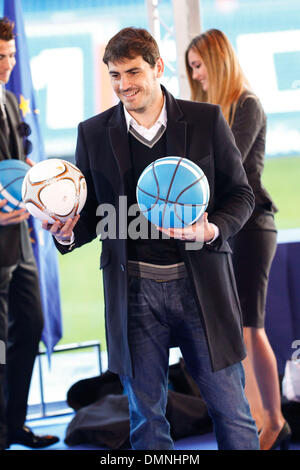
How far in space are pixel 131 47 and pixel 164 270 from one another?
72cm

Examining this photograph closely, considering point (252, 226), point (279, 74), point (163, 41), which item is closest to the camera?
point (252, 226)

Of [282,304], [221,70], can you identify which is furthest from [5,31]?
[282,304]

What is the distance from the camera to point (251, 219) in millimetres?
2887

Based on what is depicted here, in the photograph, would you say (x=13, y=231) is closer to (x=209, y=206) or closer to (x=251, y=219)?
(x=251, y=219)

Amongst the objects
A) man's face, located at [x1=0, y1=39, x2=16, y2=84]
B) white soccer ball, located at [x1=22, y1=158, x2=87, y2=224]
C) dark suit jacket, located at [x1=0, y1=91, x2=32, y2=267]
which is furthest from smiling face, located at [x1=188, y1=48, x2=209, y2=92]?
white soccer ball, located at [x1=22, y1=158, x2=87, y2=224]

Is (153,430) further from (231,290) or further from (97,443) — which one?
(97,443)

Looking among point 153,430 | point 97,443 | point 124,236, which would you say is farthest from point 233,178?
point 97,443

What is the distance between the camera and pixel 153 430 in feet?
6.45

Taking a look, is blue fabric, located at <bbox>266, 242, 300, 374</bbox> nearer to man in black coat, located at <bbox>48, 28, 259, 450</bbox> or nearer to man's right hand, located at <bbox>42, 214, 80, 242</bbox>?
man in black coat, located at <bbox>48, 28, 259, 450</bbox>

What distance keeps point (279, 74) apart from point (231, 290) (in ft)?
70.1

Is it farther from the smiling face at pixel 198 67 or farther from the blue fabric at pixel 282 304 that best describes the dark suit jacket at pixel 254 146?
the blue fabric at pixel 282 304

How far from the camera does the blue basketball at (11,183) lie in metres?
2.66

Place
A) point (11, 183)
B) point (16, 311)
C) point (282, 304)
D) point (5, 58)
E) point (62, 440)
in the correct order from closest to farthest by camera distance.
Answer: point (11, 183)
point (5, 58)
point (16, 311)
point (62, 440)
point (282, 304)

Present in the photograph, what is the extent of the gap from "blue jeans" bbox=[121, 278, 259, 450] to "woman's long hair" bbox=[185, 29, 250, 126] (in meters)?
1.26
